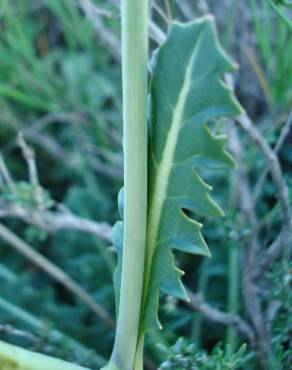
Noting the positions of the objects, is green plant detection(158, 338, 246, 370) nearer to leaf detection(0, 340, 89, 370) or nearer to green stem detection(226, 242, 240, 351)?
leaf detection(0, 340, 89, 370)

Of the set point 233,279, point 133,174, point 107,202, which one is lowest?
point 133,174

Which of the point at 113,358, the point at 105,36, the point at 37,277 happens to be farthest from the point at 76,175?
the point at 113,358

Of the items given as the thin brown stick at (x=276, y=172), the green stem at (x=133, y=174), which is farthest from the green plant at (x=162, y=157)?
the thin brown stick at (x=276, y=172)

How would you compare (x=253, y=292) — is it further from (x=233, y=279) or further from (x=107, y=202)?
(x=107, y=202)

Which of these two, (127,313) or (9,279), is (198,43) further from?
(9,279)

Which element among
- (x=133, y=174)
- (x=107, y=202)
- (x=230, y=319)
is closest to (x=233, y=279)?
(x=230, y=319)

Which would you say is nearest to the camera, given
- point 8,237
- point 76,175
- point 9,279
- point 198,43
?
point 198,43

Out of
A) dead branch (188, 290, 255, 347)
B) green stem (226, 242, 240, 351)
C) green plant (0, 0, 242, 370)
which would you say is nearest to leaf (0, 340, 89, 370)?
green plant (0, 0, 242, 370)

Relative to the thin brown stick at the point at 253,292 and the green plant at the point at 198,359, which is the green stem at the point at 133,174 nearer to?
the green plant at the point at 198,359

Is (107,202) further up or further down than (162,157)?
further up
